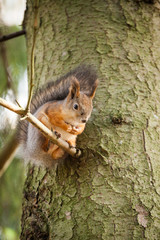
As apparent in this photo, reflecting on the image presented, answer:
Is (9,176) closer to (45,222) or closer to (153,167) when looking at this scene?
(45,222)

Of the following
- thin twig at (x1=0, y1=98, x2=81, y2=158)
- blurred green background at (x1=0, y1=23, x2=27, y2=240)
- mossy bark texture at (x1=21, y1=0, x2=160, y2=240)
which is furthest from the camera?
blurred green background at (x1=0, y1=23, x2=27, y2=240)

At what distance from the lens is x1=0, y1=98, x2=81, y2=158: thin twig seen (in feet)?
2.54

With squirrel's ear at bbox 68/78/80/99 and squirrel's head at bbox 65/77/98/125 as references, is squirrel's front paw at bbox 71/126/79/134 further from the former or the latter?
squirrel's ear at bbox 68/78/80/99

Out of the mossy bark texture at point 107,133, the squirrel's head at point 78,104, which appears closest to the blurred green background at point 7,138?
the mossy bark texture at point 107,133

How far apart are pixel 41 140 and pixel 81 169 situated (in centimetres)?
23

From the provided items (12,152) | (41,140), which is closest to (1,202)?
(12,152)

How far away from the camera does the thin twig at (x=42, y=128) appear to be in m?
0.77

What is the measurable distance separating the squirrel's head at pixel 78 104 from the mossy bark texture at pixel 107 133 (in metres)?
0.07

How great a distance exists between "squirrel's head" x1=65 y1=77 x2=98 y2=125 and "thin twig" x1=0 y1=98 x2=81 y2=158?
0.13 metres

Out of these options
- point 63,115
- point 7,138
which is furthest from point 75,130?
point 7,138

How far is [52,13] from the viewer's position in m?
1.54

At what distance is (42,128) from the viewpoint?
0.90m

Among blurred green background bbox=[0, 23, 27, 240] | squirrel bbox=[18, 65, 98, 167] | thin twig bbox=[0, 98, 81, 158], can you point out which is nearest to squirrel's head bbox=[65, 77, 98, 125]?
squirrel bbox=[18, 65, 98, 167]

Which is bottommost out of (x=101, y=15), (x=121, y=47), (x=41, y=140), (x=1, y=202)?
(x=1, y=202)
